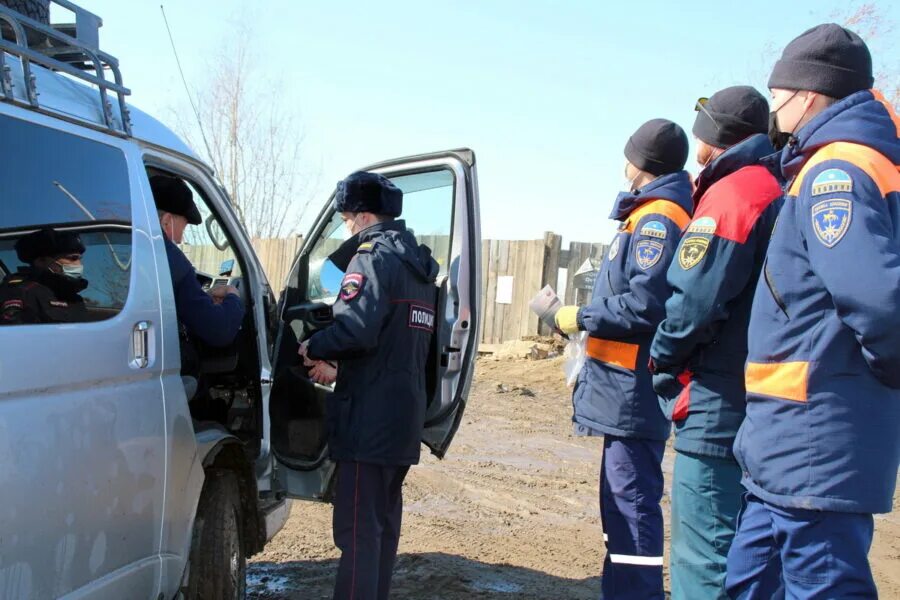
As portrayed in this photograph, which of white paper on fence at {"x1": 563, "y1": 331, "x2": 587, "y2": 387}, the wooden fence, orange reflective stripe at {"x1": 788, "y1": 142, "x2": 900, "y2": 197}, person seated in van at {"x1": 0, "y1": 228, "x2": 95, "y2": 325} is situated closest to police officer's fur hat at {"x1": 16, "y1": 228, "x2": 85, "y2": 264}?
person seated in van at {"x1": 0, "y1": 228, "x2": 95, "y2": 325}

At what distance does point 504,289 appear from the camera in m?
15.7

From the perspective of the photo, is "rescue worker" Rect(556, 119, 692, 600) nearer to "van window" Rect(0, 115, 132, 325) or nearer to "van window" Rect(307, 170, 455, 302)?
"van window" Rect(307, 170, 455, 302)

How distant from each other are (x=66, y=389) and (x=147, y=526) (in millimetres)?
675

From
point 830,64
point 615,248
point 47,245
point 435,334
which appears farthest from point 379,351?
point 830,64

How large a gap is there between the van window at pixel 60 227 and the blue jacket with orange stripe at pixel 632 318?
213 cm

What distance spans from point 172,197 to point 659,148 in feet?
7.60

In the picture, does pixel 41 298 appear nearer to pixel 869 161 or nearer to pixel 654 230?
pixel 869 161

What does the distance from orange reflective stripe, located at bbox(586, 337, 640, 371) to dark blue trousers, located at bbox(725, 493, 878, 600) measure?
1343mm

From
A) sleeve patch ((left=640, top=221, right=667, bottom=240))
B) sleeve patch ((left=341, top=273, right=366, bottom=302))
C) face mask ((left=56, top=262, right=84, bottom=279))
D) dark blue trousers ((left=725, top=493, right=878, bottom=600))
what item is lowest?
dark blue trousers ((left=725, top=493, right=878, bottom=600))

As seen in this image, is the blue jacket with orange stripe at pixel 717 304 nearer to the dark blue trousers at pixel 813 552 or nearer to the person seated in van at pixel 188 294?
the dark blue trousers at pixel 813 552

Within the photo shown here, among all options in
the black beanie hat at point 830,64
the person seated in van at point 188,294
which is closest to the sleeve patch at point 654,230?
the black beanie hat at point 830,64

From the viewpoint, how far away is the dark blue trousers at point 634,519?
3.72 meters

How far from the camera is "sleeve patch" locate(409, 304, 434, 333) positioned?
3.79 m

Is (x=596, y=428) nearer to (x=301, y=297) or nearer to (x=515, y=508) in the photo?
(x=301, y=297)
